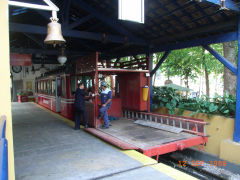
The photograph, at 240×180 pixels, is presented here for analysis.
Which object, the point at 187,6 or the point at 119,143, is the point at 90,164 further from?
the point at 187,6

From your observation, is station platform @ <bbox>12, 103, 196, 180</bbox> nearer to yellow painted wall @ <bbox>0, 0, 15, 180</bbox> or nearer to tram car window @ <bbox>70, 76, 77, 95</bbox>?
yellow painted wall @ <bbox>0, 0, 15, 180</bbox>

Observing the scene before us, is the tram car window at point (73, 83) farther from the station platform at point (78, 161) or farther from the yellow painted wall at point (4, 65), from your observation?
the yellow painted wall at point (4, 65)

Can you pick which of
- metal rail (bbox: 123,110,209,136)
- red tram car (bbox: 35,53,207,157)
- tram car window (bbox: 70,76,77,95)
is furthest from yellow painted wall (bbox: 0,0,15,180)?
tram car window (bbox: 70,76,77,95)

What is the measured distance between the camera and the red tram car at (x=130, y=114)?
17.7 feet

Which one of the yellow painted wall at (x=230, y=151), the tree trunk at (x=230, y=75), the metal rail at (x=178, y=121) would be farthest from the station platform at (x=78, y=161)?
the tree trunk at (x=230, y=75)

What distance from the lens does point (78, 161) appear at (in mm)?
4375

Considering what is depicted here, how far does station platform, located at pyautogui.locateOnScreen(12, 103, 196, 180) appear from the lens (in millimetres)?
3716

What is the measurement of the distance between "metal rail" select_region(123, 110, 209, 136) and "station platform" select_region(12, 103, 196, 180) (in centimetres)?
235

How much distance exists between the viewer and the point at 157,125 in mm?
7023

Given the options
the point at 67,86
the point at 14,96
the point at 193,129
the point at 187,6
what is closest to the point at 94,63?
the point at 67,86

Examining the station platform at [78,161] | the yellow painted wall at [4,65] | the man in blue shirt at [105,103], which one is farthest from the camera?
the man in blue shirt at [105,103]

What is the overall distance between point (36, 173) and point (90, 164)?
107 cm
